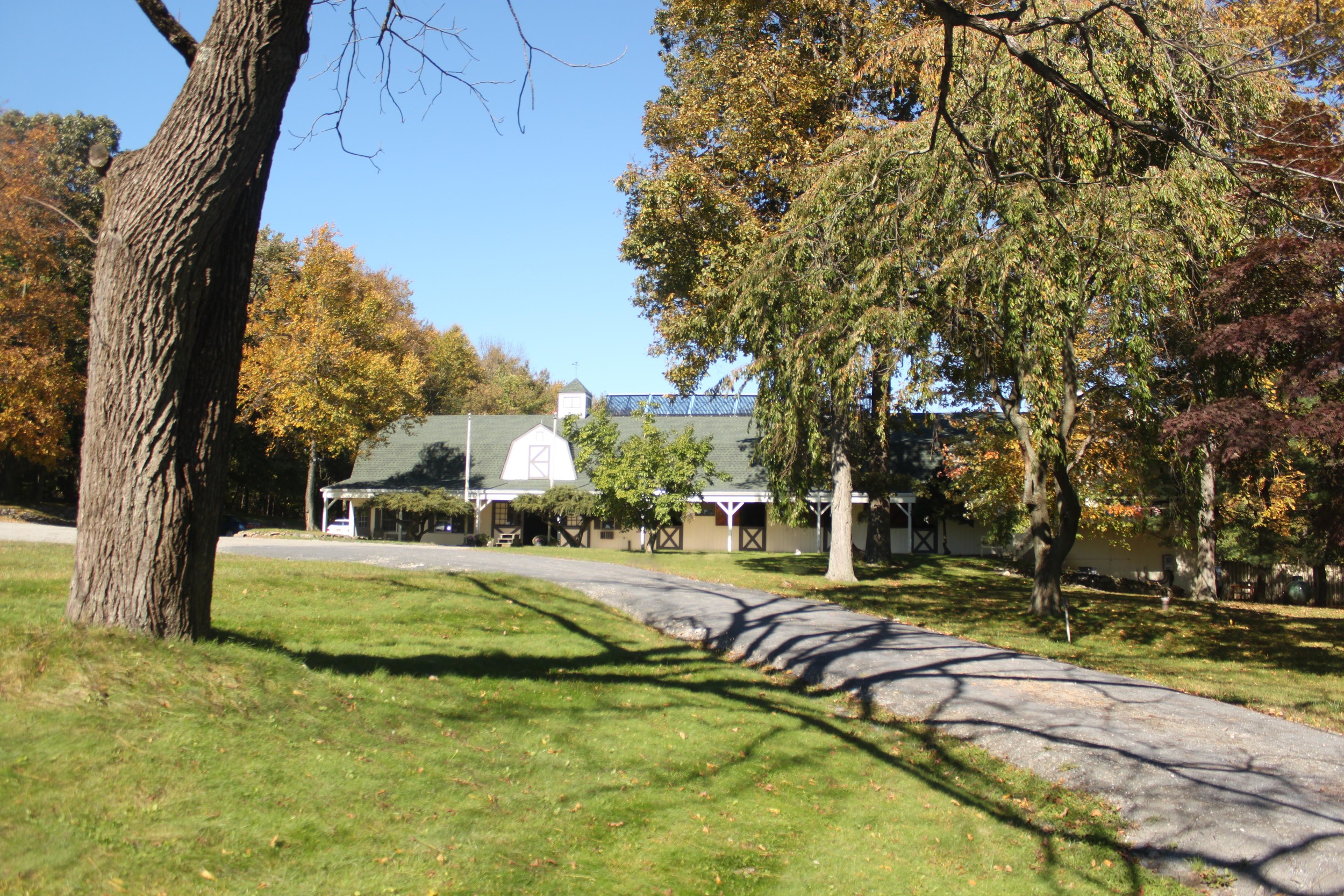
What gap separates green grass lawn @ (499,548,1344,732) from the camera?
36.0 feet

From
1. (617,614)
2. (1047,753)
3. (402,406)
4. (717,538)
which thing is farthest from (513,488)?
(1047,753)

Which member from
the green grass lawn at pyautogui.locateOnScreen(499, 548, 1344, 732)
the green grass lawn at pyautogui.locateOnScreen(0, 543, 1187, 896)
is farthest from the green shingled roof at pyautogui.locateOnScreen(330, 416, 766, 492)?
the green grass lawn at pyautogui.locateOnScreen(0, 543, 1187, 896)

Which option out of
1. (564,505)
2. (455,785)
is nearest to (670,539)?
(564,505)

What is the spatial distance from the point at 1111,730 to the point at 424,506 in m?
28.0

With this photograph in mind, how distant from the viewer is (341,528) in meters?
38.0

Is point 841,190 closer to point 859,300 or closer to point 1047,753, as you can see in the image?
point 859,300

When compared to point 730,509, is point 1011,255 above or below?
above

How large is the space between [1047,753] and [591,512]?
24.3 metres

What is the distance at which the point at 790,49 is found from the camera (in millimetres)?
21422

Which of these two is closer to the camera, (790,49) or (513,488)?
(790,49)

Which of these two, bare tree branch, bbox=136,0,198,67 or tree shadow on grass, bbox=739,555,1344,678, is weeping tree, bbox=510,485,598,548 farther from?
bare tree branch, bbox=136,0,198,67

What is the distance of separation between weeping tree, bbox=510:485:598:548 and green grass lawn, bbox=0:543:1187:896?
74.5 ft

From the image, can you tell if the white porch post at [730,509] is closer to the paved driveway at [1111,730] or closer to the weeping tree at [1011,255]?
the paved driveway at [1111,730]

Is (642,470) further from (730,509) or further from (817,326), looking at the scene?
(817,326)
